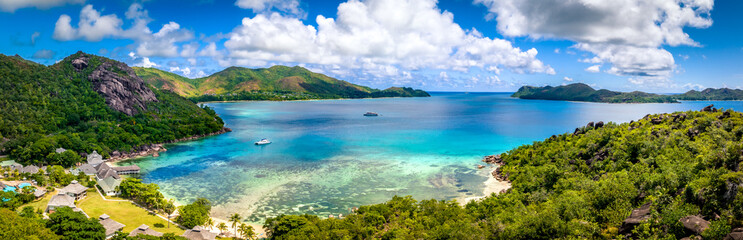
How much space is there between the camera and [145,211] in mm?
43750

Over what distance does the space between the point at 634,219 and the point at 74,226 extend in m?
46.1

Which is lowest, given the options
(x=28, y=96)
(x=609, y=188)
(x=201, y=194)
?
(x=201, y=194)

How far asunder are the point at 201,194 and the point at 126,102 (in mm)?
83157

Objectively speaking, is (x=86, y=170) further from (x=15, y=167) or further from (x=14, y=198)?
(x=14, y=198)

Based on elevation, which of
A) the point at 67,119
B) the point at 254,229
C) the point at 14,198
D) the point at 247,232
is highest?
the point at 67,119

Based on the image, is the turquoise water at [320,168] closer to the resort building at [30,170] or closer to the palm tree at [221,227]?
the palm tree at [221,227]

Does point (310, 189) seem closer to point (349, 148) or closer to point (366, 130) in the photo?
point (349, 148)

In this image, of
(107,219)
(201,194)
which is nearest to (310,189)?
(201,194)

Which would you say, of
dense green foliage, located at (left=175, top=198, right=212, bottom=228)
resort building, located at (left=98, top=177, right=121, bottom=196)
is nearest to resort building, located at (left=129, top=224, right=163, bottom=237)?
dense green foliage, located at (left=175, top=198, right=212, bottom=228)

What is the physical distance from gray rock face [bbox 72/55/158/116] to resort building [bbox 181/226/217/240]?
93725 millimetres

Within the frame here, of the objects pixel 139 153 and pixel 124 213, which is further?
pixel 139 153

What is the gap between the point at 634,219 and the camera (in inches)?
961

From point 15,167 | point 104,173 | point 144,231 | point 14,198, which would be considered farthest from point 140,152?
point 144,231

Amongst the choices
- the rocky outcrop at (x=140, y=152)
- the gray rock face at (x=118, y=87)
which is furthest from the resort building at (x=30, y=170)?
the gray rock face at (x=118, y=87)
